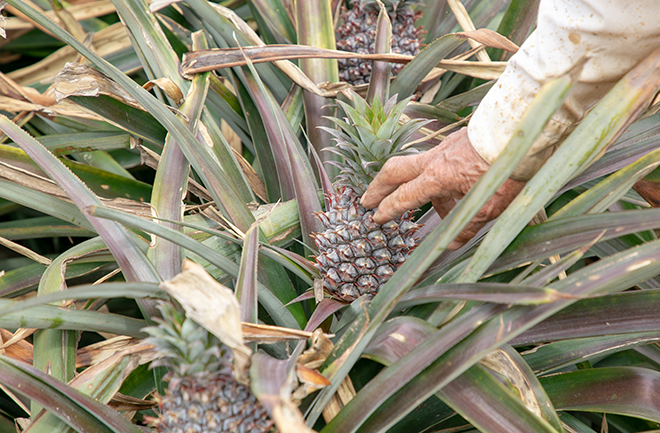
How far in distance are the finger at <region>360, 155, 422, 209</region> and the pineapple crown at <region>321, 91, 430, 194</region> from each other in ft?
0.12

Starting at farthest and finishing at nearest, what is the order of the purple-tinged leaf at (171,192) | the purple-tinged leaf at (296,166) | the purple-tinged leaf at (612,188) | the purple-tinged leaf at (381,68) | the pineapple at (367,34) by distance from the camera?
1. the pineapple at (367,34)
2. the purple-tinged leaf at (381,68)
3. the purple-tinged leaf at (296,166)
4. the purple-tinged leaf at (171,192)
5. the purple-tinged leaf at (612,188)

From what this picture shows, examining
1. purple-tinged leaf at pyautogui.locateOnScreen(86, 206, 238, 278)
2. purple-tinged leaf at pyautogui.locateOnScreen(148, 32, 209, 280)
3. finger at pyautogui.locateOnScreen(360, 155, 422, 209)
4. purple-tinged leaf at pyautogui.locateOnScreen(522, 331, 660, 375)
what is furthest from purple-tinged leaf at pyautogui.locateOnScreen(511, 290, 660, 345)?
purple-tinged leaf at pyautogui.locateOnScreen(148, 32, 209, 280)

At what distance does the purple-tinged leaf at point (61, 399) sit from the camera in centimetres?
67

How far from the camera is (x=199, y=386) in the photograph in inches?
25.2

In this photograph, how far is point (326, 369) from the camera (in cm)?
67

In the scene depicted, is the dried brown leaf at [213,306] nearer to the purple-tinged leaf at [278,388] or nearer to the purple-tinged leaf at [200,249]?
the purple-tinged leaf at [278,388]

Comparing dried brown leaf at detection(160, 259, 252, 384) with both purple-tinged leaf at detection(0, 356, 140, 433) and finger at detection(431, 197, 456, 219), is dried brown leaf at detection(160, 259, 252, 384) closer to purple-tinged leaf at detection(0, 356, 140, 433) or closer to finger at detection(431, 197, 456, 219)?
purple-tinged leaf at detection(0, 356, 140, 433)

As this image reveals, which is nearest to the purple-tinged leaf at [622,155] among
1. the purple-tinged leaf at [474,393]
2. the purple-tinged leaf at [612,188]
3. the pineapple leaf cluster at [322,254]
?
the pineapple leaf cluster at [322,254]

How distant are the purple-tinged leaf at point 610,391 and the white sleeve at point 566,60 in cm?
42

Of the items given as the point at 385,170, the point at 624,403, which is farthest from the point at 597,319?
the point at 385,170

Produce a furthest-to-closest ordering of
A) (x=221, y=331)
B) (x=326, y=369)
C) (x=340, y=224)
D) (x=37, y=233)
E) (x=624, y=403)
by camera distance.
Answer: (x=37, y=233), (x=340, y=224), (x=624, y=403), (x=326, y=369), (x=221, y=331)

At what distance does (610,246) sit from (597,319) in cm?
49

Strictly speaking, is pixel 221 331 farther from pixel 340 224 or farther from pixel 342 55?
pixel 342 55

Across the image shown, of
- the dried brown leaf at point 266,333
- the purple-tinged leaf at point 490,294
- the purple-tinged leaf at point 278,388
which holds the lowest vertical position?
the purple-tinged leaf at point 278,388
